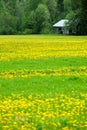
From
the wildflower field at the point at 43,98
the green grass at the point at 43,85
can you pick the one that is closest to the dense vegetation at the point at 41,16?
the wildflower field at the point at 43,98

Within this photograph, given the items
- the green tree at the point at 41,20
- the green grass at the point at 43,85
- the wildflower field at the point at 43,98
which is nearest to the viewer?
the wildflower field at the point at 43,98

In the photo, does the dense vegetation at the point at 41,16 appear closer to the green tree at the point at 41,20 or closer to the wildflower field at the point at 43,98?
the green tree at the point at 41,20

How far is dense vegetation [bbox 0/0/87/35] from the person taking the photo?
95.9 metres

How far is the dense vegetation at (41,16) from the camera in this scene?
95.9 m

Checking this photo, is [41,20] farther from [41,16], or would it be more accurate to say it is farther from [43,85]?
[43,85]

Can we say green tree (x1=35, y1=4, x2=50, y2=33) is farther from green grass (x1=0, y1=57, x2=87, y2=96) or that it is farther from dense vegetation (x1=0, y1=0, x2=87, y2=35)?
green grass (x1=0, y1=57, x2=87, y2=96)

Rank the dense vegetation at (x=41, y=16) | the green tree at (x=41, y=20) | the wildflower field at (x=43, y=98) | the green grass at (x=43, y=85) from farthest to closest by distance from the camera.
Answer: the green tree at (x=41, y=20) → the dense vegetation at (x=41, y=16) → the green grass at (x=43, y=85) → the wildflower field at (x=43, y=98)

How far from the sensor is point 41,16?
116 m

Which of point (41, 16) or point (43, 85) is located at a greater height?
point (43, 85)

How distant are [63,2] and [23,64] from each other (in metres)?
114

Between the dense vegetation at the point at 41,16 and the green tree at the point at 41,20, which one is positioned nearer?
the dense vegetation at the point at 41,16

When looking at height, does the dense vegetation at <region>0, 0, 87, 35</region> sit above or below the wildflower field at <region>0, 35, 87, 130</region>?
→ below

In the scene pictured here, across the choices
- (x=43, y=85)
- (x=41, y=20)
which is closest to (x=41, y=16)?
(x=41, y=20)

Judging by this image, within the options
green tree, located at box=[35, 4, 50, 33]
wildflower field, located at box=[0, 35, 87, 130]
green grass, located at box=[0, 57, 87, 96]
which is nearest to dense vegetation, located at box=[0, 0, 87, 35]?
green tree, located at box=[35, 4, 50, 33]
